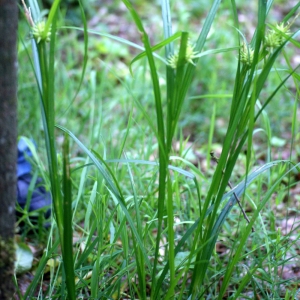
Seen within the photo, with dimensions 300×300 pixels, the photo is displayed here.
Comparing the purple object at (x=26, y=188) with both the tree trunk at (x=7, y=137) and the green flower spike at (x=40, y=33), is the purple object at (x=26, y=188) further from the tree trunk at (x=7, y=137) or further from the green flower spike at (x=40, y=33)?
the green flower spike at (x=40, y=33)

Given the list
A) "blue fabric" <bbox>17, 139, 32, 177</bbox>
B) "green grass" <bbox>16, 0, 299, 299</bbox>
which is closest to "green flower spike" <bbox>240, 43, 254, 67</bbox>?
"green grass" <bbox>16, 0, 299, 299</bbox>

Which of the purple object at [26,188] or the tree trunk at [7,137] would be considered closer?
the tree trunk at [7,137]

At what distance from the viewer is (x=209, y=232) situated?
1240mm

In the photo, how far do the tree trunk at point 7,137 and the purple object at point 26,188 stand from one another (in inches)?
32.3

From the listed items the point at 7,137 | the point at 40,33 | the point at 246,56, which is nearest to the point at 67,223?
the point at 7,137

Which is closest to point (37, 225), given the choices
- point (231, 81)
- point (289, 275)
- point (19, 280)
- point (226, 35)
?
point (19, 280)

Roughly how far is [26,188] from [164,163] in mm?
1157

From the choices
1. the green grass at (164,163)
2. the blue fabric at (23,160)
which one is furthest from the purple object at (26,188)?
the green grass at (164,163)

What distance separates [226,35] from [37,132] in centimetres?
183

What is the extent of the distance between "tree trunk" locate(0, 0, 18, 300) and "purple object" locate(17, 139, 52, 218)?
82 cm

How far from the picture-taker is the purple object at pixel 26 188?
2061mm

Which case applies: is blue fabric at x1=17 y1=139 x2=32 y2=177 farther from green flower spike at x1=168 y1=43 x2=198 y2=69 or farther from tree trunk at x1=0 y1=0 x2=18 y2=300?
green flower spike at x1=168 y1=43 x2=198 y2=69

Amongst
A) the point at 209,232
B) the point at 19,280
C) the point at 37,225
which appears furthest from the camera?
the point at 37,225

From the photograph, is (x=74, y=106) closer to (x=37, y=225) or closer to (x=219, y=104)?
(x=219, y=104)
